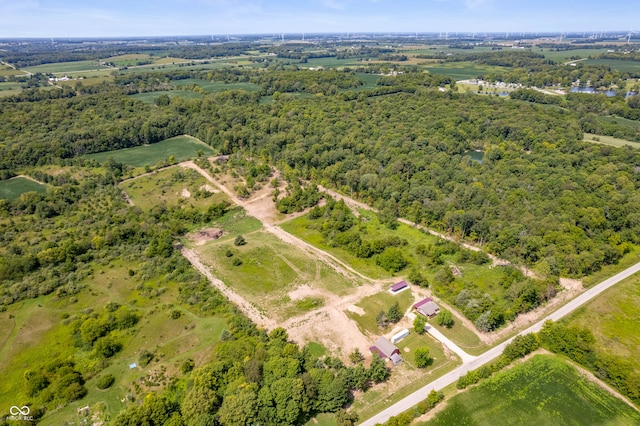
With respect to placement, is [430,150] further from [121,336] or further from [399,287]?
[121,336]

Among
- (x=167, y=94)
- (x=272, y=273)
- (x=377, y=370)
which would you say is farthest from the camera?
(x=167, y=94)

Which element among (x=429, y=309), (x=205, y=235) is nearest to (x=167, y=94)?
(x=205, y=235)

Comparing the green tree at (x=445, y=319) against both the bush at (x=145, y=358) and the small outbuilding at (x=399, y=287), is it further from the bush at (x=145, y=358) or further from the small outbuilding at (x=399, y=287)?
the bush at (x=145, y=358)

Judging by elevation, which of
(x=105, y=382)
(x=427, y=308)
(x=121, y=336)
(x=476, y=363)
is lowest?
(x=121, y=336)

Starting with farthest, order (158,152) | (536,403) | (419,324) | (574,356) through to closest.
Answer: (158,152)
(419,324)
(574,356)
(536,403)

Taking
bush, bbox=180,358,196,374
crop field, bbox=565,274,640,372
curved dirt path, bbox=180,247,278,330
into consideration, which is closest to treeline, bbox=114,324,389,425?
bush, bbox=180,358,196,374

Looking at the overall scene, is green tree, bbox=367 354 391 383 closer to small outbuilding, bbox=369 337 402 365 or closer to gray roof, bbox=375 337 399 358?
small outbuilding, bbox=369 337 402 365

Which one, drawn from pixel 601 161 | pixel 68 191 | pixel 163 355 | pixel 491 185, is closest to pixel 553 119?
pixel 601 161
